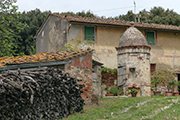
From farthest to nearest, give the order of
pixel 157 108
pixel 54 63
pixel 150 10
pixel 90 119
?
pixel 150 10 → pixel 54 63 → pixel 157 108 → pixel 90 119

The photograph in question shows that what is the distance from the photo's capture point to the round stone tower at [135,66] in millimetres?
15734

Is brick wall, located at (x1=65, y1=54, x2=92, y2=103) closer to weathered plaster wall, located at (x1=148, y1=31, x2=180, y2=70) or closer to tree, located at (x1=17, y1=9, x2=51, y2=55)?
weathered plaster wall, located at (x1=148, y1=31, x2=180, y2=70)

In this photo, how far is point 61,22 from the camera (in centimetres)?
2247

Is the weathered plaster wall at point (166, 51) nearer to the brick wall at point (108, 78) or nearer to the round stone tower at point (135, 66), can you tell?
the brick wall at point (108, 78)

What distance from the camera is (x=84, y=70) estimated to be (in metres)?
12.4

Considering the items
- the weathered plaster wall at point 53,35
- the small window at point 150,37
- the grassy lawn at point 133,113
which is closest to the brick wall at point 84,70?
the grassy lawn at point 133,113

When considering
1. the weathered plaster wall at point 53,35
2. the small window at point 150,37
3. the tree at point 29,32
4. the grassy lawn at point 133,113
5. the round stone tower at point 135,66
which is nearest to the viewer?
the grassy lawn at point 133,113

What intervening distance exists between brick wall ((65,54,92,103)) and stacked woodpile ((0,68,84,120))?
4.97 feet

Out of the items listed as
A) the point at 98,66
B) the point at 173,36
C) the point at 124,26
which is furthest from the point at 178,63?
the point at 98,66

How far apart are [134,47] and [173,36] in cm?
995

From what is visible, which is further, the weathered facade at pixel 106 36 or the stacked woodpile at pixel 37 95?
the weathered facade at pixel 106 36

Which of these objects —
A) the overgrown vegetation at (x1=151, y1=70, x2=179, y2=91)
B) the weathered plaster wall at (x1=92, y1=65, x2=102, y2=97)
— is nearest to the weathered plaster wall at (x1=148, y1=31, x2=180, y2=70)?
the overgrown vegetation at (x1=151, y1=70, x2=179, y2=91)

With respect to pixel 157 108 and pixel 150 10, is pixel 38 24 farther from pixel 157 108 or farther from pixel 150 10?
pixel 157 108

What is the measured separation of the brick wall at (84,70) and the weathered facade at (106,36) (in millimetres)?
8633
